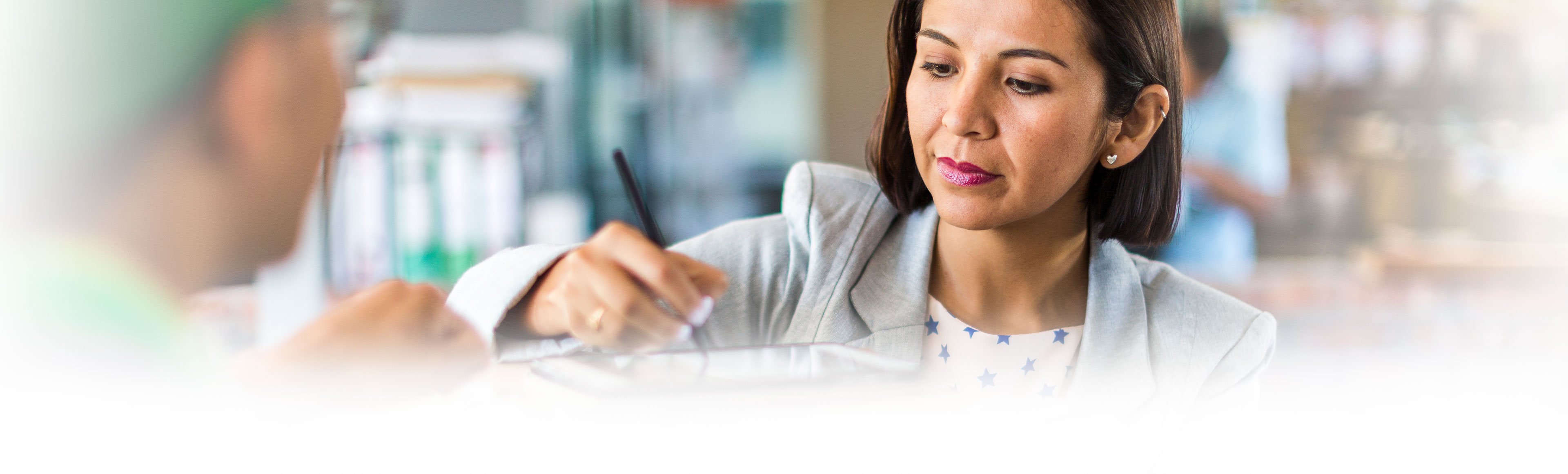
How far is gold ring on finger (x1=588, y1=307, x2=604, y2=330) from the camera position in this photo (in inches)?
25.2

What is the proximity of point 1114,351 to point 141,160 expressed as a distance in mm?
859

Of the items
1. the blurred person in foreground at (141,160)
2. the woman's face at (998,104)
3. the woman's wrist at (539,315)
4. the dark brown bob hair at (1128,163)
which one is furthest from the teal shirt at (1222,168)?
the blurred person in foreground at (141,160)

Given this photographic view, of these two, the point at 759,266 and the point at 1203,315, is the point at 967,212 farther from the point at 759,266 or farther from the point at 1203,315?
the point at 1203,315

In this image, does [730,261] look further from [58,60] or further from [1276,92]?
[1276,92]

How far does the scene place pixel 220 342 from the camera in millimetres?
453

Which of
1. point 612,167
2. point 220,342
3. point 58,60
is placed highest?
point 58,60

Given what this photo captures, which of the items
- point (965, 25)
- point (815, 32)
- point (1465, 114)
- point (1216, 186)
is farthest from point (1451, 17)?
point (965, 25)

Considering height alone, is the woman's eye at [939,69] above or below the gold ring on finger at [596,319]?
above

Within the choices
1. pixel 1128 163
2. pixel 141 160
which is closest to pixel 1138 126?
pixel 1128 163

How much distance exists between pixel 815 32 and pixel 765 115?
0.28 metres

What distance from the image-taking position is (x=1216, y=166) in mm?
2406

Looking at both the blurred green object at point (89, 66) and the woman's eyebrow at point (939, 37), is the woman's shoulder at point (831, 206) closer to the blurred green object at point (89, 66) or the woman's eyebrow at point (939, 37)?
the woman's eyebrow at point (939, 37)

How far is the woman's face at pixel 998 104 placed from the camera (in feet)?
2.96

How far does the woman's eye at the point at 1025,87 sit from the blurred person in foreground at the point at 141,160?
2.06 ft
